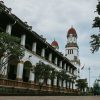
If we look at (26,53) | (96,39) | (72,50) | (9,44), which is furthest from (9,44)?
(72,50)

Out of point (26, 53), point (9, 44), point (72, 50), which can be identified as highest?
point (72, 50)

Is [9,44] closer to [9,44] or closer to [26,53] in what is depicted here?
[9,44]

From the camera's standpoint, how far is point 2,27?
35125mm

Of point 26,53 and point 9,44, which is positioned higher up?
point 26,53

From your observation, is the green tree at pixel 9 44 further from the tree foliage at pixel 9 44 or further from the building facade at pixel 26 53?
the building facade at pixel 26 53

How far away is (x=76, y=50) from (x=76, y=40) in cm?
489

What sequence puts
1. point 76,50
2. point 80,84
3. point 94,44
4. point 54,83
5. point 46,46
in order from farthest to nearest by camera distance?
1. point 76,50
2. point 80,84
3. point 54,83
4. point 46,46
5. point 94,44

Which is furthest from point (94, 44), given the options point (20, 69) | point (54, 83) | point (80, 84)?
point (80, 84)

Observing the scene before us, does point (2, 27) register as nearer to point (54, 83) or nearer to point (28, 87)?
point (28, 87)

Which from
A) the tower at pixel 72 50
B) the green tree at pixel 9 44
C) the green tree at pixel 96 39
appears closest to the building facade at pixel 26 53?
the green tree at pixel 9 44

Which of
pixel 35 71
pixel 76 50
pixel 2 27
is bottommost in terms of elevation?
pixel 35 71

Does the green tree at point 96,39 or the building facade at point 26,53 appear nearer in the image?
the green tree at point 96,39

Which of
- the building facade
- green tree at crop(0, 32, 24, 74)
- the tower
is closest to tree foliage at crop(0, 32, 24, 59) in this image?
green tree at crop(0, 32, 24, 74)

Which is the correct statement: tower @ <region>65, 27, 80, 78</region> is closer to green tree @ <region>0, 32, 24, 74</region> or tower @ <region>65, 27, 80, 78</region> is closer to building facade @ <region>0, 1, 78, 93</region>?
building facade @ <region>0, 1, 78, 93</region>
